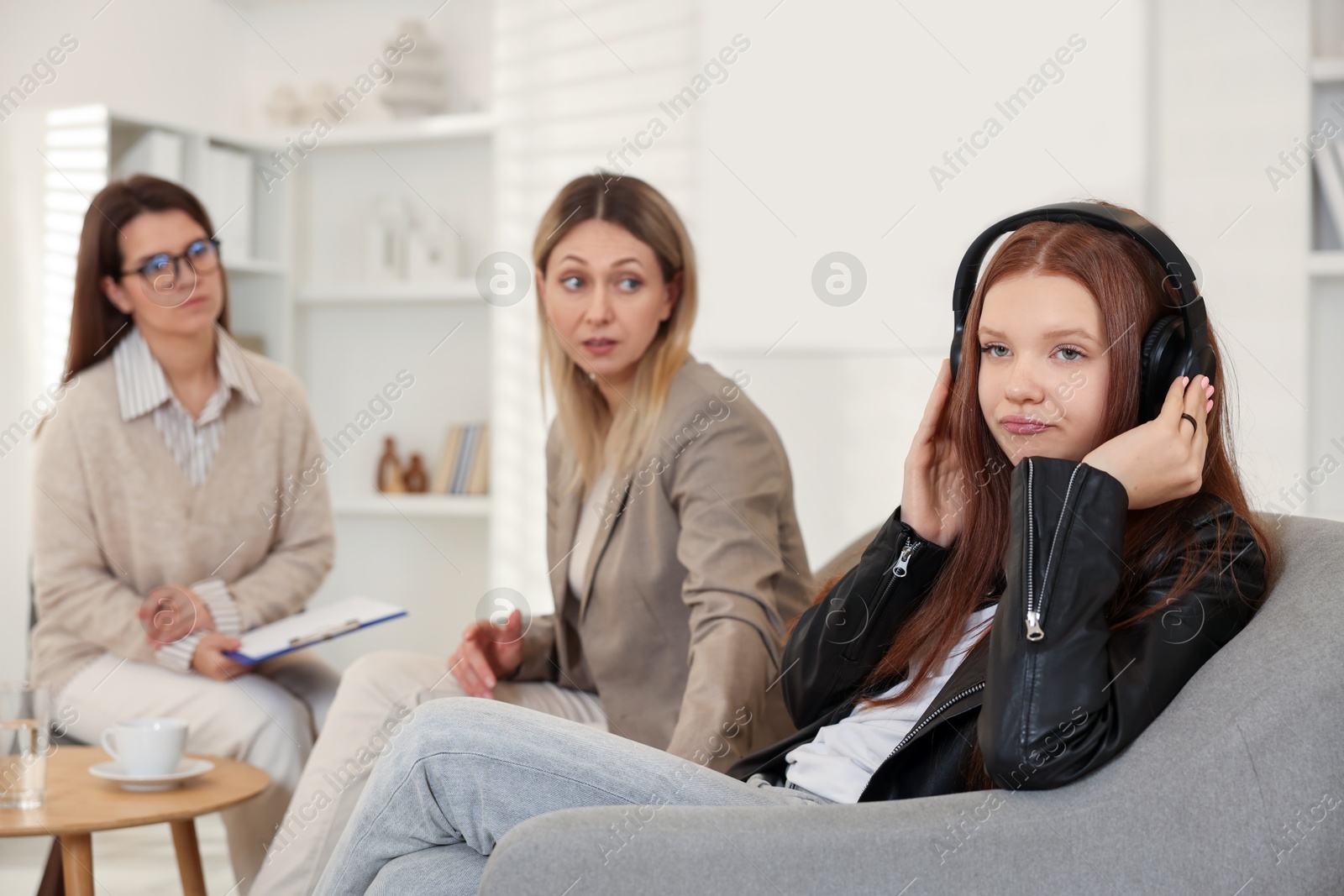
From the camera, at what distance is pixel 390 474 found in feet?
12.2

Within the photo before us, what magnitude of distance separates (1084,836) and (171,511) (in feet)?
6.24

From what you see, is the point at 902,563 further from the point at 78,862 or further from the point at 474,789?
the point at 78,862

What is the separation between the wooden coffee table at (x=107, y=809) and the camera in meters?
1.44

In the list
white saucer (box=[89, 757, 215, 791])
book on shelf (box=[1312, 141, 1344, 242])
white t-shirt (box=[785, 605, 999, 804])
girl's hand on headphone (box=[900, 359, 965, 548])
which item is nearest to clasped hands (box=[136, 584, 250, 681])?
white saucer (box=[89, 757, 215, 791])

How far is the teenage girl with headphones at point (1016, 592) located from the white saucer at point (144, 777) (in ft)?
2.17

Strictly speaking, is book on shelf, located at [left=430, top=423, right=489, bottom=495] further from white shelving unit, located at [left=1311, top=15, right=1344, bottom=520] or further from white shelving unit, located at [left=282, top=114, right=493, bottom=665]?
white shelving unit, located at [left=1311, top=15, right=1344, bottom=520]

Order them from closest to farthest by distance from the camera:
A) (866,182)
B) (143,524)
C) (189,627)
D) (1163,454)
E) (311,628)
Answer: (1163,454) → (311,628) → (189,627) → (143,524) → (866,182)

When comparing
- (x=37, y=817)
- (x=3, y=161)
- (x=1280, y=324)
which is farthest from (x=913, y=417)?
(x=3, y=161)

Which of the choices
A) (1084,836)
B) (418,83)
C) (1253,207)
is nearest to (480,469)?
(418,83)

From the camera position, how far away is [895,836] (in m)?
0.90

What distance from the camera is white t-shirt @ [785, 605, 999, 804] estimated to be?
1.17m

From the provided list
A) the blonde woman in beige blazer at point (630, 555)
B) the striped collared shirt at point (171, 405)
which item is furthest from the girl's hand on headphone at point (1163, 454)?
the striped collared shirt at point (171, 405)

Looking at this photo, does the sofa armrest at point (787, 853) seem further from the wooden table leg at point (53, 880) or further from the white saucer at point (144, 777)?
the wooden table leg at point (53, 880)

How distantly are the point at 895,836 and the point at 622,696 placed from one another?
0.86 metres
